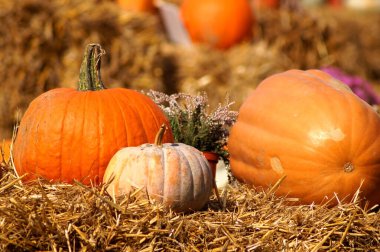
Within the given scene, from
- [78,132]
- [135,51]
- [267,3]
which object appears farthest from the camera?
[267,3]

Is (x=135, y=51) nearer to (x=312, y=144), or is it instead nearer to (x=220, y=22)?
(x=220, y=22)

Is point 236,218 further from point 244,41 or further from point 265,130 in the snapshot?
point 244,41

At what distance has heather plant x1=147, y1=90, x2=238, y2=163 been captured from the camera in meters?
3.62

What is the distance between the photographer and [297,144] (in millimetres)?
3152

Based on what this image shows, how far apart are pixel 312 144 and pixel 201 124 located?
0.73m

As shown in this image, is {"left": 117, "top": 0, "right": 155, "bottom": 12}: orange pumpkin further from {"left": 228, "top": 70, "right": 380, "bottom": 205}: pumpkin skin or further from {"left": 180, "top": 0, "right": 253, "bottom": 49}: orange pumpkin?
{"left": 228, "top": 70, "right": 380, "bottom": 205}: pumpkin skin

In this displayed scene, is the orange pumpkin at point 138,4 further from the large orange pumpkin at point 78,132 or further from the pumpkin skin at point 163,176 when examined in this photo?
the pumpkin skin at point 163,176

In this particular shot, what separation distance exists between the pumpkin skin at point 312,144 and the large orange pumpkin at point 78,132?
0.46m

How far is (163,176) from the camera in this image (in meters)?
2.72

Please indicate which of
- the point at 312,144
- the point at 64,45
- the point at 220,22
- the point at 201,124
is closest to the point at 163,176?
the point at 312,144

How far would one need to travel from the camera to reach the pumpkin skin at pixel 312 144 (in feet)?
10.2

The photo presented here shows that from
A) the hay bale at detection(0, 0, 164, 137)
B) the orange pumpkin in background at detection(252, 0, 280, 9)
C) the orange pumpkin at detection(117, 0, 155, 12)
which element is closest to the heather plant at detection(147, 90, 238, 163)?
the hay bale at detection(0, 0, 164, 137)

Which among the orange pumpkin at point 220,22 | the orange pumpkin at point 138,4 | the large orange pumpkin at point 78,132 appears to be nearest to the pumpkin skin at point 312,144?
the large orange pumpkin at point 78,132

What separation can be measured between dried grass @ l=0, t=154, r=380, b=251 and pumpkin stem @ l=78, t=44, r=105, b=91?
0.61m
